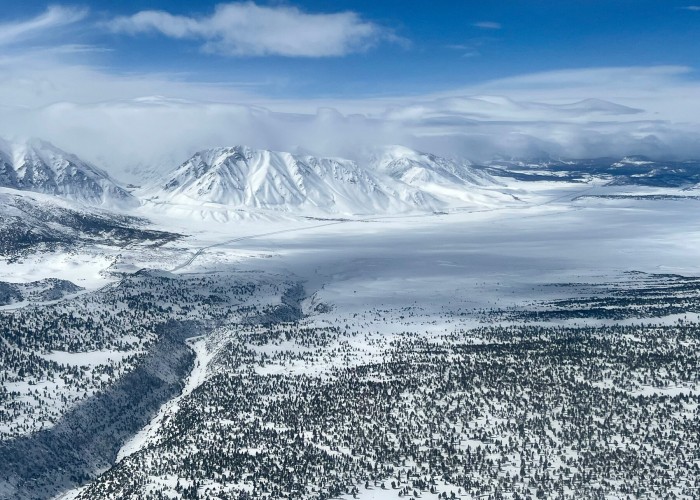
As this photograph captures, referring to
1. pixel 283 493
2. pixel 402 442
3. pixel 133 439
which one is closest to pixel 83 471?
pixel 133 439

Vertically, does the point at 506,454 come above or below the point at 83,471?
above

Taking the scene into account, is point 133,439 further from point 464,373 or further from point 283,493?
point 464,373

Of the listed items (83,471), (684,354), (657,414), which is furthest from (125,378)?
(684,354)

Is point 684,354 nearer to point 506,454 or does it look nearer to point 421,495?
point 506,454

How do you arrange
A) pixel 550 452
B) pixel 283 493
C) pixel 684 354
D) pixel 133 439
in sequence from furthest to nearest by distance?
pixel 684 354
pixel 133 439
pixel 550 452
pixel 283 493

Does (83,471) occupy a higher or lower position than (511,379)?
lower

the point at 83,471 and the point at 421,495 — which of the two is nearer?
the point at 421,495

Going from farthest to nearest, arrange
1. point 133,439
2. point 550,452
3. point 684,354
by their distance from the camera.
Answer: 1. point 684,354
2. point 133,439
3. point 550,452

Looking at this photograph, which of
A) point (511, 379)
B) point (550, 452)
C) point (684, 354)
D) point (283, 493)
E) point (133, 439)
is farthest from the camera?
point (684, 354)

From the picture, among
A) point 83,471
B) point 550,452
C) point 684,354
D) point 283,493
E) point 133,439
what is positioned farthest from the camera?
point 684,354
